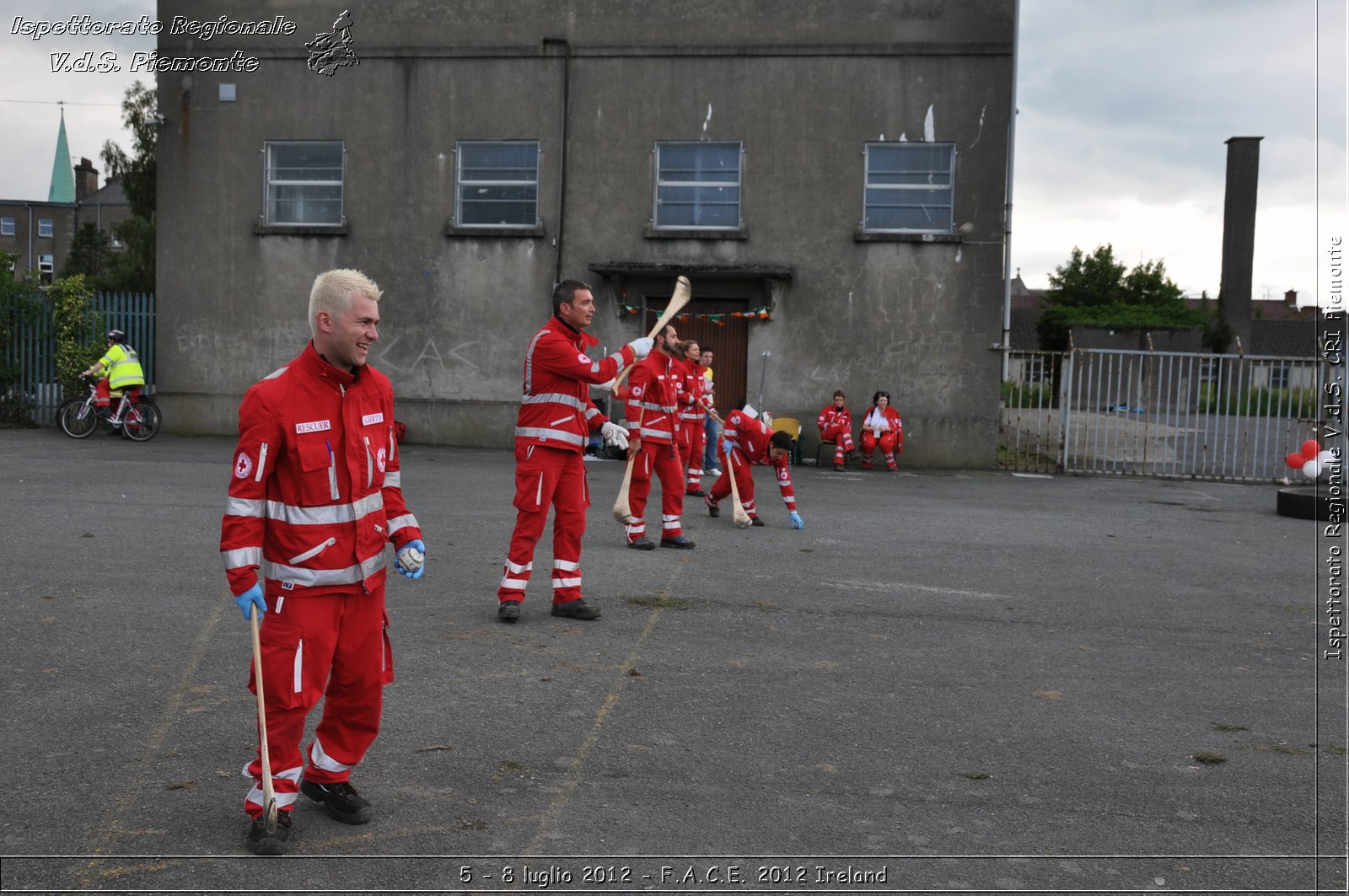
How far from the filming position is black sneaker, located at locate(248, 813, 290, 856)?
3.90m

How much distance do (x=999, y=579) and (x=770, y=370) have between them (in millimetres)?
11860

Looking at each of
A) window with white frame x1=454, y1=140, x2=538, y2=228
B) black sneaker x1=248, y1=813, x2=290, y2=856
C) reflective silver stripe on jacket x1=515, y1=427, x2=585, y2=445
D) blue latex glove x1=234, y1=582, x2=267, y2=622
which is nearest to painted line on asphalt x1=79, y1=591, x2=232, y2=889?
black sneaker x1=248, y1=813, x2=290, y2=856

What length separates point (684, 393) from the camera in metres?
11.6

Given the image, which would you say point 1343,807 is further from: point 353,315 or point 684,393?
point 684,393

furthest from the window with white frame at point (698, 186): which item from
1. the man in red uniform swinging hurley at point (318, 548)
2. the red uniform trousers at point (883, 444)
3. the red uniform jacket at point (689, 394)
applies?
the man in red uniform swinging hurley at point (318, 548)

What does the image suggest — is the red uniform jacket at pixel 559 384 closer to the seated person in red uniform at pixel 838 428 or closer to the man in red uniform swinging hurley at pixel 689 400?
the man in red uniform swinging hurley at pixel 689 400

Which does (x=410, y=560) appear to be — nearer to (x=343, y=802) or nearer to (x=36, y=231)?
(x=343, y=802)

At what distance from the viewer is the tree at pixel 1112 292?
6744 cm

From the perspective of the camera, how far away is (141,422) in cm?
2042

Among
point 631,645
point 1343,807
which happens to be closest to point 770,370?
point 631,645

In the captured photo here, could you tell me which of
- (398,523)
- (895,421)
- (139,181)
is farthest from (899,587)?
(139,181)

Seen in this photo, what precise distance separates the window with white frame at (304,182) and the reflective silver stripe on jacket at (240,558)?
62.7 ft

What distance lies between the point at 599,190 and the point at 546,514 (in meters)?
14.7

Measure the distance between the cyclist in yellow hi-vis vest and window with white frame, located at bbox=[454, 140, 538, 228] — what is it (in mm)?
6040
